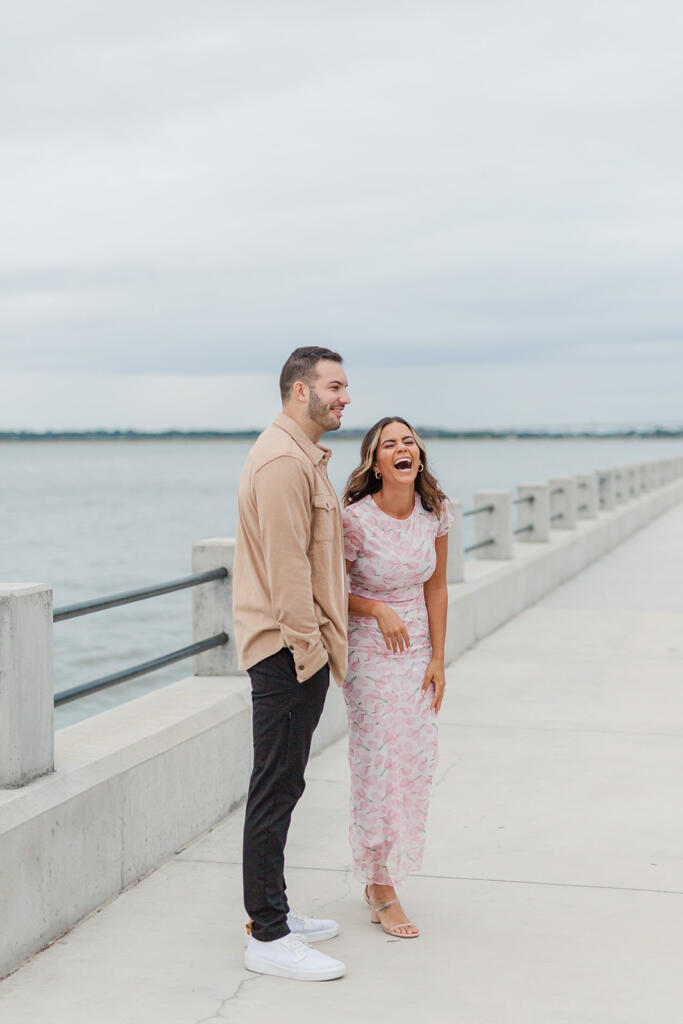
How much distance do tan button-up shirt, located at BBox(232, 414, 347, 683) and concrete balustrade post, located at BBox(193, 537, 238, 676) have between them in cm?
232

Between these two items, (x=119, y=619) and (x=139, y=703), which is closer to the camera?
(x=139, y=703)

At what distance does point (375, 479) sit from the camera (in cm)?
486

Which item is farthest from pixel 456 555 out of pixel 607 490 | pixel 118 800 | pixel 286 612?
pixel 607 490

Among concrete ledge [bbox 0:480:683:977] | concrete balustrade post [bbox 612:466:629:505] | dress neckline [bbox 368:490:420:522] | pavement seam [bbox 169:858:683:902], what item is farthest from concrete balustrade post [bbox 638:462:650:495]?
dress neckline [bbox 368:490:420:522]

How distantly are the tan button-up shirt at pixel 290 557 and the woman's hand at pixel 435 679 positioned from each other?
0.47m

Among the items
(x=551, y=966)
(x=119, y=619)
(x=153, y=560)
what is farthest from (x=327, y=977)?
(x=153, y=560)

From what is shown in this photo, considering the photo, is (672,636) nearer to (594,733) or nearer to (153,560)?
(594,733)

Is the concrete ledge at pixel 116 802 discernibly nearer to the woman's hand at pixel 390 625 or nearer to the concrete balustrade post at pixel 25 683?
the concrete balustrade post at pixel 25 683

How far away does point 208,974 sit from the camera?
14.6 feet

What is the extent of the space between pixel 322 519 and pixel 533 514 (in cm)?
1230

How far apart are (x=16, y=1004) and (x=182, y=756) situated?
5.56 feet

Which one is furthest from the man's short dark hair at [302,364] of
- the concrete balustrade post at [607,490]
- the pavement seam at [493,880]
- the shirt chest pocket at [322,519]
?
the concrete balustrade post at [607,490]

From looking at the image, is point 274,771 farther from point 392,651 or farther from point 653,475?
point 653,475

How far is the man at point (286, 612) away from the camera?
164 inches
